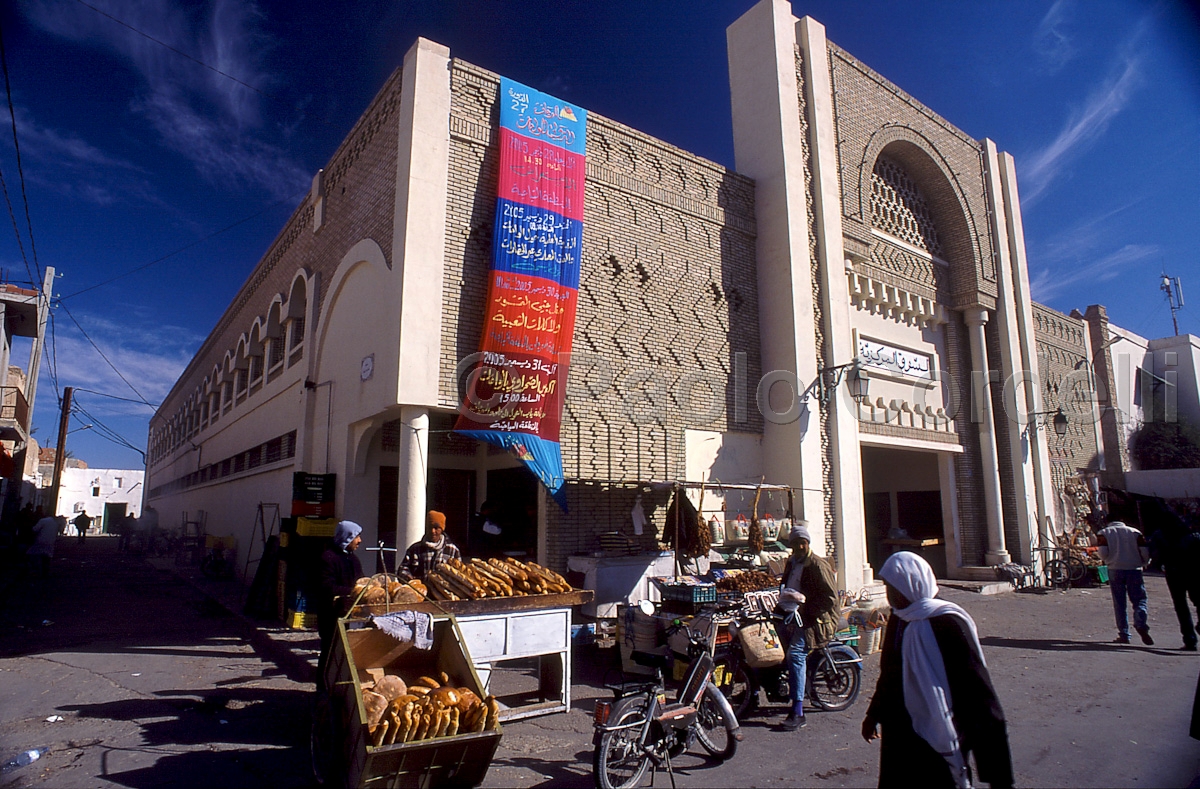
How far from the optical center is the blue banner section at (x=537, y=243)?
9305 mm

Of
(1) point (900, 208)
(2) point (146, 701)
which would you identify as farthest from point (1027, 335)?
(2) point (146, 701)

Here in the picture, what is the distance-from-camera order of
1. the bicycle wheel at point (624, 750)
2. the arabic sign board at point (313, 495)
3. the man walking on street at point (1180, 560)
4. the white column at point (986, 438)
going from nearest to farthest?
1. the bicycle wheel at point (624, 750)
2. the man walking on street at point (1180, 560)
3. the arabic sign board at point (313, 495)
4. the white column at point (986, 438)

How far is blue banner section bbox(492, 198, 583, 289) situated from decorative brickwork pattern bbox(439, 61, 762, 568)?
1.07 feet

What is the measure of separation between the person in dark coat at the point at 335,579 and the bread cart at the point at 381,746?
54cm

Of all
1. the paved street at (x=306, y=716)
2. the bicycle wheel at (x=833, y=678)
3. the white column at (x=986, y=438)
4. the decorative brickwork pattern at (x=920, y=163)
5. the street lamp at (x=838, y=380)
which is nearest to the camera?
the paved street at (x=306, y=716)

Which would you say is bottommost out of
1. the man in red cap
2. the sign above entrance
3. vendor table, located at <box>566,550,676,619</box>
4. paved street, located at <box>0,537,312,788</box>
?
paved street, located at <box>0,537,312,788</box>

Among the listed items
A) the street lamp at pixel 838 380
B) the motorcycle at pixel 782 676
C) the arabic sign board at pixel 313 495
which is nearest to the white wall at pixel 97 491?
the arabic sign board at pixel 313 495

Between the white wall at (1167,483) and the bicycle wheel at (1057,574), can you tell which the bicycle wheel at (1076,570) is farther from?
the white wall at (1167,483)

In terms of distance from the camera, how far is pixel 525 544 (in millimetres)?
11023

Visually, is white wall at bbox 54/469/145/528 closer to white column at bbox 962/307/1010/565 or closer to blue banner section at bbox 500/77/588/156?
blue banner section at bbox 500/77/588/156

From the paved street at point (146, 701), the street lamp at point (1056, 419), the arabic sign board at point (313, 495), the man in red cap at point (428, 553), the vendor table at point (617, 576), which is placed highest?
the street lamp at point (1056, 419)

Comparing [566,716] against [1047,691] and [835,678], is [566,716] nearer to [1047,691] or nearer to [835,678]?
[835,678]

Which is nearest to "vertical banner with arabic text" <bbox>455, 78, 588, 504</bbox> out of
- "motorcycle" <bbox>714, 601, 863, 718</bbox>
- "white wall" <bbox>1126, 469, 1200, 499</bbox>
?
"motorcycle" <bbox>714, 601, 863, 718</bbox>

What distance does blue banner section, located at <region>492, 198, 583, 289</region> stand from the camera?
9.30 m
